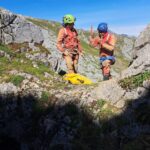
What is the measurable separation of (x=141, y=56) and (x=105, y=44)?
2.83 m

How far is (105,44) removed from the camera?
21.3 metres

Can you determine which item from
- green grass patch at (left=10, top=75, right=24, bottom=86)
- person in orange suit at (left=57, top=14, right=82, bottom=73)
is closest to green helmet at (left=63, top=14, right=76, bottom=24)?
person in orange suit at (left=57, top=14, right=82, bottom=73)

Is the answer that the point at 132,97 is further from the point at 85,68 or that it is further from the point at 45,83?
the point at 85,68

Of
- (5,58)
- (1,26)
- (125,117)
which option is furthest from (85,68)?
(125,117)

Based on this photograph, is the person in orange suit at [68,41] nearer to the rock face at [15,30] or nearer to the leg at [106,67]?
the leg at [106,67]

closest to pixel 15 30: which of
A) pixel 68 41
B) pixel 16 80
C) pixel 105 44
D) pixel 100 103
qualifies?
pixel 68 41

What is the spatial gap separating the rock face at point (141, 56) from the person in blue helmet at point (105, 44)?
1.61 metres

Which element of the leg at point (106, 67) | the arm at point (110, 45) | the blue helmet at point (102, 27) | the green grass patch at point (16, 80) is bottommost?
the green grass patch at point (16, 80)

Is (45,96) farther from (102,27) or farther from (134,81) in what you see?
(102,27)

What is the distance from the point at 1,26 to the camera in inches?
1232

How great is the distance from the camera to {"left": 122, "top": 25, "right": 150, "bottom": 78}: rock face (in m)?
18.5

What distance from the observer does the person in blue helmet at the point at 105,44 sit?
2130cm

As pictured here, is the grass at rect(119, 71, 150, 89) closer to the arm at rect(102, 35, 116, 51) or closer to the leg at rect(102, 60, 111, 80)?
the leg at rect(102, 60, 111, 80)

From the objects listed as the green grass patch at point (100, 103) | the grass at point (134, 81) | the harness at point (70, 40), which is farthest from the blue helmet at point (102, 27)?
the green grass patch at point (100, 103)
